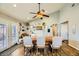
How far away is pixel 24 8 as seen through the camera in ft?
11.3

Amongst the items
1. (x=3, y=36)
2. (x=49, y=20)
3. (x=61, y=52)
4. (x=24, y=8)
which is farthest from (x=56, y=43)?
(x=3, y=36)

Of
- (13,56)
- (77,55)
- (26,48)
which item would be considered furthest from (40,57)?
(77,55)

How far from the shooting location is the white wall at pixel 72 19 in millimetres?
3424

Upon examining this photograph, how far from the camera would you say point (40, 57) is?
3.43m

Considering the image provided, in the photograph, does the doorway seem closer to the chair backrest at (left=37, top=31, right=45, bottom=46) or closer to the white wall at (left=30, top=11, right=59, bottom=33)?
A: the white wall at (left=30, top=11, right=59, bottom=33)

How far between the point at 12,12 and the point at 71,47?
1.82m

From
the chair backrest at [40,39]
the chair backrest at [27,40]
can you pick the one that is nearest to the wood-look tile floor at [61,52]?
the chair backrest at [27,40]

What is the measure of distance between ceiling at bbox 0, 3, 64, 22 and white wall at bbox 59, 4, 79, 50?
0.20 m

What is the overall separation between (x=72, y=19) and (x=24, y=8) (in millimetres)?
1331

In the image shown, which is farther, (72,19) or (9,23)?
(72,19)

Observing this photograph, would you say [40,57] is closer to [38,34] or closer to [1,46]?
[38,34]

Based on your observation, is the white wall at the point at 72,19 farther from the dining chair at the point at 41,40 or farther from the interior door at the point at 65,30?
the dining chair at the point at 41,40

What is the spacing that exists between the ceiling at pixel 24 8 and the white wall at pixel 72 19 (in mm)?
197

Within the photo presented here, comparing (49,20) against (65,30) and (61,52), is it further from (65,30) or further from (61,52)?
(61,52)
